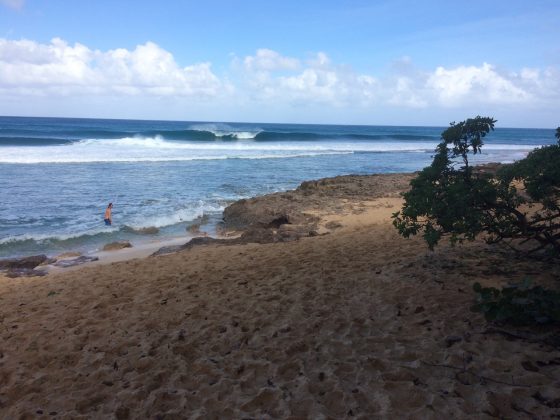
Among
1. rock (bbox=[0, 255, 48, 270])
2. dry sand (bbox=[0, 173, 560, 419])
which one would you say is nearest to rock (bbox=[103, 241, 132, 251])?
rock (bbox=[0, 255, 48, 270])

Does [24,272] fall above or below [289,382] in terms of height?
below

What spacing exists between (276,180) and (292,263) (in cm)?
1397

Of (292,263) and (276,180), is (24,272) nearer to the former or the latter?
(292,263)

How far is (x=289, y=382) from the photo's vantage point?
11.2 feet

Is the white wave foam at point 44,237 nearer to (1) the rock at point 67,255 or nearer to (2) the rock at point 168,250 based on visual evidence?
(1) the rock at point 67,255

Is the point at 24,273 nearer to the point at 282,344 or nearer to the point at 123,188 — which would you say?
the point at 282,344

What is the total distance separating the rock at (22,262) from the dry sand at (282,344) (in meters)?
1.68

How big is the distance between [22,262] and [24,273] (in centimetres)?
68

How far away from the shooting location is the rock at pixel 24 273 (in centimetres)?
792

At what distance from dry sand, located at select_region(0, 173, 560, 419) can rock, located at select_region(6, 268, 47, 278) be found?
100 cm

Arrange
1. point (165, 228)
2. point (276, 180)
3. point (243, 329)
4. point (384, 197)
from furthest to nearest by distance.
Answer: point (276, 180) < point (384, 197) < point (165, 228) < point (243, 329)

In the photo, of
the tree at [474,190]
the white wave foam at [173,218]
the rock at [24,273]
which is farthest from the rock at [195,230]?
the tree at [474,190]

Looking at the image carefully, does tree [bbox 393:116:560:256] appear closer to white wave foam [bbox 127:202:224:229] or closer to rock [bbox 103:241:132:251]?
rock [bbox 103:241:132:251]

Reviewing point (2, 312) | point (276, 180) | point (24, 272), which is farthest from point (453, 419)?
point (276, 180)
